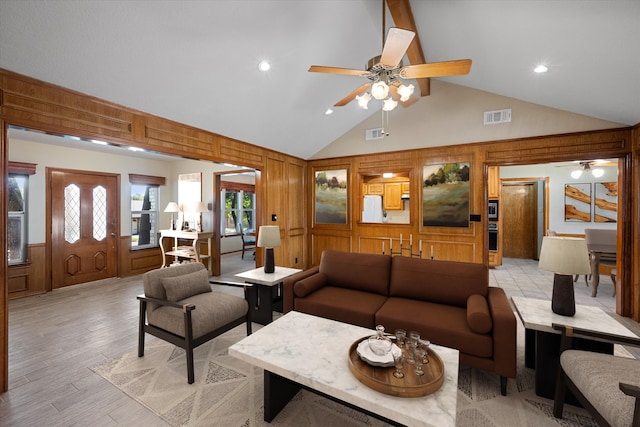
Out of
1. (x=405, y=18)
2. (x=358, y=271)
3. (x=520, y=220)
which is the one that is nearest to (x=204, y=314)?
(x=358, y=271)

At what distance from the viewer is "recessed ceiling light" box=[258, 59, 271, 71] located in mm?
3105

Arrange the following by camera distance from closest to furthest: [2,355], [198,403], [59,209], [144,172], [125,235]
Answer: [198,403] < [2,355] < [59,209] < [125,235] < [144,172]

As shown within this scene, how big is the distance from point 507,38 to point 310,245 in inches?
192

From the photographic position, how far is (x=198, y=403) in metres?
1.99

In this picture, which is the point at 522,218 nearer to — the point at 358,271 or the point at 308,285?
the point at 358,271

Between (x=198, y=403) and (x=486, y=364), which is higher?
(x=486, y=364)

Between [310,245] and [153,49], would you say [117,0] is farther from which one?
[310,245]

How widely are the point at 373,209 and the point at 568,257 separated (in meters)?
4.64

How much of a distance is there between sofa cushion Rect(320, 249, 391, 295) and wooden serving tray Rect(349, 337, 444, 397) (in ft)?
4.64

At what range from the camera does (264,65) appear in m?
3.14

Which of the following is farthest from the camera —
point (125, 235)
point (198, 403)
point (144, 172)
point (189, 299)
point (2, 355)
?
point (144, 172)

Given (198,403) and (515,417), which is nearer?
(515,417)

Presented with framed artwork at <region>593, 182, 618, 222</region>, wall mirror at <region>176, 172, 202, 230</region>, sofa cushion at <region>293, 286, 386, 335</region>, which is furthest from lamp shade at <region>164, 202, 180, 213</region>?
framed artwork at <region>593, 182, 618, 222</region>

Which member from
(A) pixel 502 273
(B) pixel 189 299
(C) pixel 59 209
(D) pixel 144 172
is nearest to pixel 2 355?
(B) pixel 189 299
